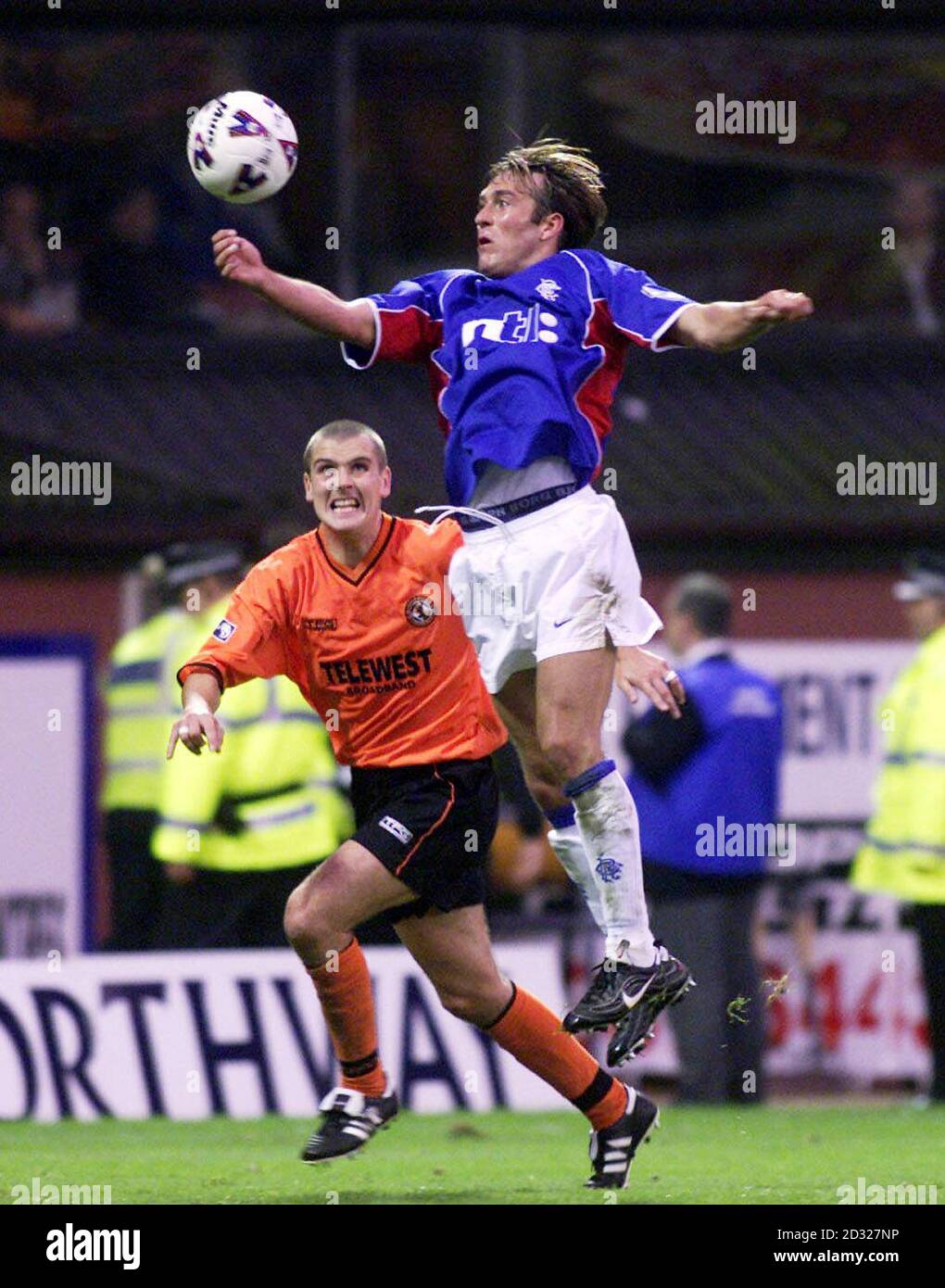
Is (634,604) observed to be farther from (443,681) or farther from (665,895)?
(665,895)

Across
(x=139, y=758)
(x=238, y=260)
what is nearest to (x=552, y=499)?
(x=238, y=260)

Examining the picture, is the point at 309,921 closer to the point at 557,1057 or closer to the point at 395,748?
the point at 395,748

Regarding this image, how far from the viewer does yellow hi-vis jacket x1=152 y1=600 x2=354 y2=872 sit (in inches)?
428

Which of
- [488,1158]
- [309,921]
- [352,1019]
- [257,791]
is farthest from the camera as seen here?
[257,791]

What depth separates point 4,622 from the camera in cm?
1416

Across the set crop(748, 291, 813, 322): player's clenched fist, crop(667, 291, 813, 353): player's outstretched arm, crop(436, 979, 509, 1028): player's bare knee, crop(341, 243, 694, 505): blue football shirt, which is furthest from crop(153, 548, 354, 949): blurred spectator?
crop(748, 291, 813, 322): player's clenched fist

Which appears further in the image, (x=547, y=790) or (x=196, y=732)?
(x=547, y=790)

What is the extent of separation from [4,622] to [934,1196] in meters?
7.86

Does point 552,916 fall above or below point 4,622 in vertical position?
below

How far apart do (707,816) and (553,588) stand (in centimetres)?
420

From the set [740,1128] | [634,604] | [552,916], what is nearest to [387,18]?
[552,916]

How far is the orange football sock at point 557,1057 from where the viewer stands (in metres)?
7.68

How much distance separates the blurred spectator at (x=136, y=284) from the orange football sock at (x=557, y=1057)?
7766 millimetres

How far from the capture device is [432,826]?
754cm
